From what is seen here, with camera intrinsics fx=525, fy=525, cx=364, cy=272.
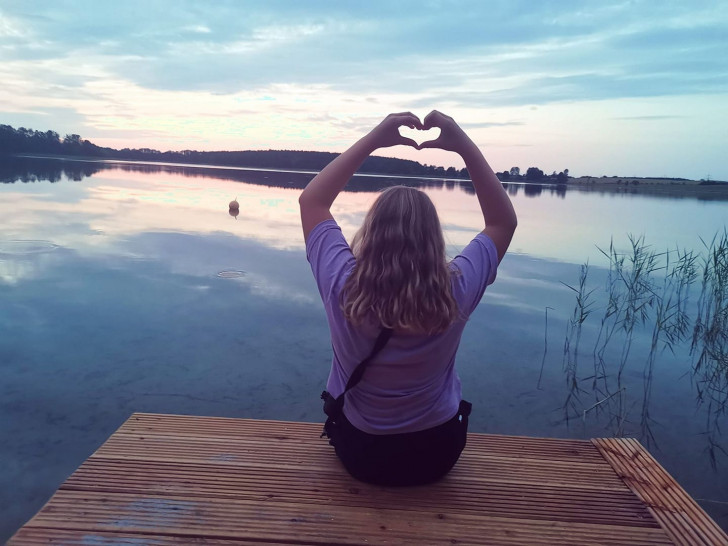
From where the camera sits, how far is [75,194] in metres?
17.2

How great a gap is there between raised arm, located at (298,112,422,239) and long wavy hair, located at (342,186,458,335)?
0.80 ft

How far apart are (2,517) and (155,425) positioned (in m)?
0.95

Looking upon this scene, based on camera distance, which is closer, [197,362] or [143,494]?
[143,494]

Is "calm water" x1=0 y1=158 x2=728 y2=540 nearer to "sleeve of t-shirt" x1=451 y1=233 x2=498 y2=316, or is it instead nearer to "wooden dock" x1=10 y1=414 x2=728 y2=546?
"sleeve of t-shirt" x1=451 y1=233 x2=498 y2=316

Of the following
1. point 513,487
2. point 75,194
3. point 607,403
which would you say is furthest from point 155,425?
point 75,194

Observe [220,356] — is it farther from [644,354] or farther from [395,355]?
[644,354]

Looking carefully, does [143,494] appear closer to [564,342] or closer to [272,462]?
[272,462]

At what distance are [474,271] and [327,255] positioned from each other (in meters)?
0.53

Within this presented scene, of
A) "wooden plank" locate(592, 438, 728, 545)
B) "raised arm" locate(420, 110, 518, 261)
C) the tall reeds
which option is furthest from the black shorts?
the tall reeds

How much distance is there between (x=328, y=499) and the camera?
78.4 inches

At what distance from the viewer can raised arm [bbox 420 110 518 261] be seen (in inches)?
80.7

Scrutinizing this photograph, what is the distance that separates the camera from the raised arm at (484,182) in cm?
205

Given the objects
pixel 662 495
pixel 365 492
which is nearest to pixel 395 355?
pixel 365 492

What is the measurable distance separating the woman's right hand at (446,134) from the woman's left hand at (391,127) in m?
0.05
